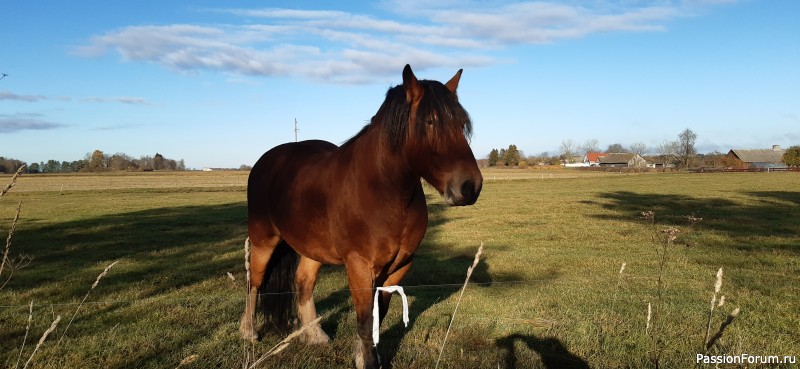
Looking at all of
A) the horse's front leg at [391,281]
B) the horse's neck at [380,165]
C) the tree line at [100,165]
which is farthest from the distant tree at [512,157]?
the horse's neck at [380,165]

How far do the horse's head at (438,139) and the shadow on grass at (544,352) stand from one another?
2.13 metres

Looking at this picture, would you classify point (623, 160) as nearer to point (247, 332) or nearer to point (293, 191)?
point (247, 332)

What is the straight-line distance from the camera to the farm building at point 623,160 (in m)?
141

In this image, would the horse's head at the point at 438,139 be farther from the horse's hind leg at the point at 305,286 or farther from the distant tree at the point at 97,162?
the distant tree at the point at 97,162

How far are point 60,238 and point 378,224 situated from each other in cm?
1477

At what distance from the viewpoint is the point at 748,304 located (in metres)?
6.36

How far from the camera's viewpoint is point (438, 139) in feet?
10.0

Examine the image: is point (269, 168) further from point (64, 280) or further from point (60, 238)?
point (60, 238)

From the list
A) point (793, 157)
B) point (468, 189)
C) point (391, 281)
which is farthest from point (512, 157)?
point (468, 189)

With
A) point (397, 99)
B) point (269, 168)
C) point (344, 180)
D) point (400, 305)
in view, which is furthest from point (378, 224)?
point (400, 305)

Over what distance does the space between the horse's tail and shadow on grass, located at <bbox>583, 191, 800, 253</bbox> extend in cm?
736

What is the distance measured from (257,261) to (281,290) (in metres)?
0.43

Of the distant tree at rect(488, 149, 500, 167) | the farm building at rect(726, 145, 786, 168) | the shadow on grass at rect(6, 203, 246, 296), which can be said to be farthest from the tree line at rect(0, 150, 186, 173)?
the farm building at rect(726, 145, 786, 168)

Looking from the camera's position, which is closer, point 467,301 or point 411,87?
point 411,87
